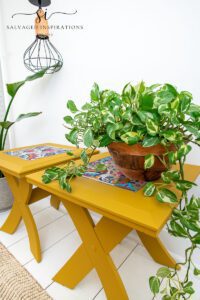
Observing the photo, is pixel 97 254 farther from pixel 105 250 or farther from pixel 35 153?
pixel 35 153

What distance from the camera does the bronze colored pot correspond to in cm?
60

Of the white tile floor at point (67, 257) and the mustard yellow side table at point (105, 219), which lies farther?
the white tile floor at point (67, 257)

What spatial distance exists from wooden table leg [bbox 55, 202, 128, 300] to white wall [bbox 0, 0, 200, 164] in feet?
2.04

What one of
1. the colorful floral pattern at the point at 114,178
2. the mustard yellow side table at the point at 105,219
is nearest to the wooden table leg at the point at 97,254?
the mustard yellow side table at the point at 105,219

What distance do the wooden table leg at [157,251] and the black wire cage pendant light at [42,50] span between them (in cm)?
128

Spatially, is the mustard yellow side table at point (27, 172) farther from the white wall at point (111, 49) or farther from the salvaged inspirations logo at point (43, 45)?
the salvaged inspirations logo at point (43, 45)

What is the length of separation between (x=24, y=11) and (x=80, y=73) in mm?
810

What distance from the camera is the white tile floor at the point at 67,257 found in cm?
93

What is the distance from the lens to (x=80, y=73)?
4.39ft

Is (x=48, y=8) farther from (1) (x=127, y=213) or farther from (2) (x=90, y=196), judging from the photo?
(1) (x=127, y=213)

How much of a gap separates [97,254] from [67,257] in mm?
465

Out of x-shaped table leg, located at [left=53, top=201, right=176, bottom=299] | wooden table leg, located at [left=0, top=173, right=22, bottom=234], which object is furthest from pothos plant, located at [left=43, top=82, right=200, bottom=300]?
wooden table leg, located at [left=0, top=173, right=22, bottom=234]

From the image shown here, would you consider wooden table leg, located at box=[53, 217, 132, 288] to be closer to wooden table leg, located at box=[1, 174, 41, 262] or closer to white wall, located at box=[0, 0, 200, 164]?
wooden table leg, located at box=[1, 174, 41, 262]

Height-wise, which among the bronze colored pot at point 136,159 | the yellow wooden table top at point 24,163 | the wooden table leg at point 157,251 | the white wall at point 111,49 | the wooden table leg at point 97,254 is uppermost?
the white wall at point 111,49
